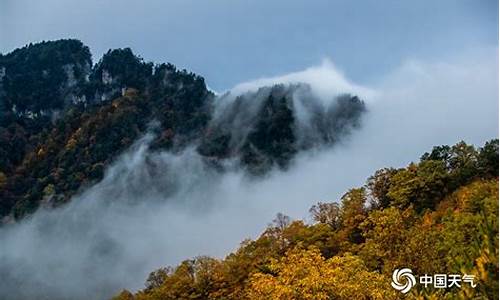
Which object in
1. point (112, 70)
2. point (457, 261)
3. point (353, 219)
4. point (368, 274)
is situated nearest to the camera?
point (457, 261)

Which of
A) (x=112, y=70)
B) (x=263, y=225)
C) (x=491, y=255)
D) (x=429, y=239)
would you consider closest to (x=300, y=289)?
(x=429, y=239)

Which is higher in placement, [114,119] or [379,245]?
[114,119]

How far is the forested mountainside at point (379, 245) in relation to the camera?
31.3 ft

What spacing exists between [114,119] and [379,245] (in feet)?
216

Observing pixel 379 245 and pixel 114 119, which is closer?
pixel 379 245

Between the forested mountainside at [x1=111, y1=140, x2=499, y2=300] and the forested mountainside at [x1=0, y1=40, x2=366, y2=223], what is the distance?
101 ft

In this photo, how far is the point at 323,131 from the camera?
6412 centimetres

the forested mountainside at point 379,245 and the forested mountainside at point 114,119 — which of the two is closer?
the forested mountainside at point 379,245

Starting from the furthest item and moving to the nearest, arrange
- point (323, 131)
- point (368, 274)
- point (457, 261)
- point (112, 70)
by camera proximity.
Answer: point (112, 70)
point (323, 131)
point (368, 274)
point (457, 261)

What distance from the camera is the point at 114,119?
74250mm

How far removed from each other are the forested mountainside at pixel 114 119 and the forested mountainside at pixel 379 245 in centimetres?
3085

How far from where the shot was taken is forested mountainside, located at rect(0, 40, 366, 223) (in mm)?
63188

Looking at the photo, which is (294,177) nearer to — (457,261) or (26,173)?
(26,173)

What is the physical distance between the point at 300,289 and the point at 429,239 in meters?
2.22
